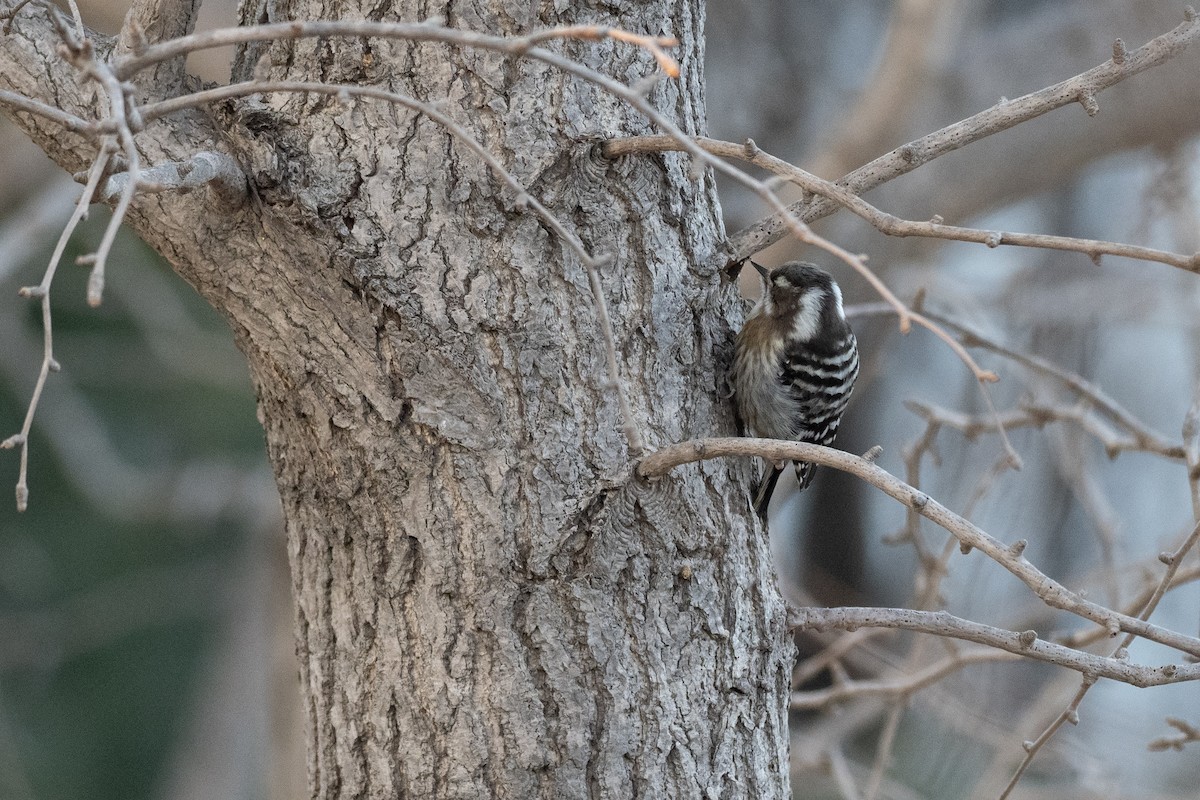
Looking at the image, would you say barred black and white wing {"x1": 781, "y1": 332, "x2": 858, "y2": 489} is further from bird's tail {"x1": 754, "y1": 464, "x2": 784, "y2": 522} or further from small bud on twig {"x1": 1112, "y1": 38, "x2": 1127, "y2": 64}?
small bud on twig {"x1": 1112, "y1": 38, "x2": 1127, "y2": 64}

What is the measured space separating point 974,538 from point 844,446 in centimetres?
734

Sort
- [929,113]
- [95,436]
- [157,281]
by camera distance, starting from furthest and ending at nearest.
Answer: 1. [157,281]
2. [95,436]
3. [929,113]

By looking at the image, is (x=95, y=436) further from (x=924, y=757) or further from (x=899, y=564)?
(x=899, y=564)

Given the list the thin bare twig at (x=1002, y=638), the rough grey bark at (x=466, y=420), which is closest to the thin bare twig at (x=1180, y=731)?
the thin bare twig at (x=1002, y=638)

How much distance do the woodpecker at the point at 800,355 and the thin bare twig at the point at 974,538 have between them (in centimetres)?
123

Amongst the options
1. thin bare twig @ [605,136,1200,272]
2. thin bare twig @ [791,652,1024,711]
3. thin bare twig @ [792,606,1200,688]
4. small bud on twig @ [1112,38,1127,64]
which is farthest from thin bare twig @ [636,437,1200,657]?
thin bare twig @ [791,652,1024,711]

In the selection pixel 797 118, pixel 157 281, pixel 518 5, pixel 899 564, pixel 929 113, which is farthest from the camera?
pixel 899 564

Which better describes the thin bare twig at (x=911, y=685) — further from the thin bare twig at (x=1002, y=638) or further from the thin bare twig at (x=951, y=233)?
the thin bare twig at (x=951, y=233)

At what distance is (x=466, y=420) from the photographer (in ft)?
6.46

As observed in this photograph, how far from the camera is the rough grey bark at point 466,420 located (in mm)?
1938

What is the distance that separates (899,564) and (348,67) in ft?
25.0

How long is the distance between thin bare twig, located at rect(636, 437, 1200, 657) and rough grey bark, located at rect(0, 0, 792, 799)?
34 cm

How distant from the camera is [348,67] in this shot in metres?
2.05

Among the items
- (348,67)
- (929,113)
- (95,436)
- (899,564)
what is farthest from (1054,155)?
(95,436)
